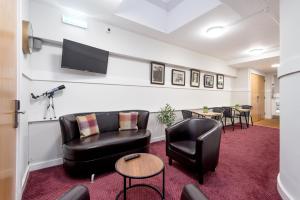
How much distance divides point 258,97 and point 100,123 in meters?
7.36

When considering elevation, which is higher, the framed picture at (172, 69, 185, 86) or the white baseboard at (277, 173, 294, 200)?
the framed picture at (172, 69, 185, 86)

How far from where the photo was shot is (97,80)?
297cm

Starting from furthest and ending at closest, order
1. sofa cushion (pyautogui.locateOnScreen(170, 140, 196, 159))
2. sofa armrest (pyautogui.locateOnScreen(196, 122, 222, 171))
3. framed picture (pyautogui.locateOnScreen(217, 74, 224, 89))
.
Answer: framed picture (pyautogui.locateOnScreen(217, 74, 224, 89)) → sofa cushion (pyautogui.locateOnScreen(170, 140, 196, 159)) → sofa armrest (pyautogui.locateOnScreen(196, 122, 222, 171))

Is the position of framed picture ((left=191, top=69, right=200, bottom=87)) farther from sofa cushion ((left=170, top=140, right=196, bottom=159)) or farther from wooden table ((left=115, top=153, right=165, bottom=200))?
wooden table ((left=115, top=153, right=165, bottom=200))

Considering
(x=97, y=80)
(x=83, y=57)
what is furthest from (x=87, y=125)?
(x=83, y=57)

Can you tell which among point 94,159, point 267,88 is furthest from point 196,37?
point 267,88

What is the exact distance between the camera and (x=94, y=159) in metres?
2.06

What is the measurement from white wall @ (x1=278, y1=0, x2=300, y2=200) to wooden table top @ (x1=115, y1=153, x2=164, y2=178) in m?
1.40

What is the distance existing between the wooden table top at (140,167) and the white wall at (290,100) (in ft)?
4.61

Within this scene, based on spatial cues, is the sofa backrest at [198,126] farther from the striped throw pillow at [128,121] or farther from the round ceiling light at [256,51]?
the round ceiling light at [256,51]

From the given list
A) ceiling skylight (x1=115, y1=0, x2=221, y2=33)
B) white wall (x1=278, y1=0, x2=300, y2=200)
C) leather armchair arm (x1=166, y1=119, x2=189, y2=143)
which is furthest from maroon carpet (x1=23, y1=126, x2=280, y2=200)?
ceiling skylight (x1=115, y1=0, x2=221, y2=33)

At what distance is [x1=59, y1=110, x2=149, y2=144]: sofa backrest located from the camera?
2.21 m

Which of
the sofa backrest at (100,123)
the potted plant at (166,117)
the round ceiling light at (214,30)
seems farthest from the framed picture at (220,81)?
the sofa backrest at (100,123)

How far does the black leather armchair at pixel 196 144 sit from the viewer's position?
1.94 m
